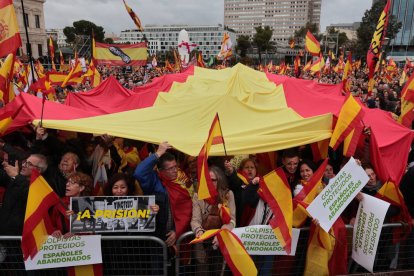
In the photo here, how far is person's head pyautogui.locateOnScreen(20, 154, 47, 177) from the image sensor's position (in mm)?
3586

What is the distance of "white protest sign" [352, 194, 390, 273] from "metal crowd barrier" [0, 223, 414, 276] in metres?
0.10

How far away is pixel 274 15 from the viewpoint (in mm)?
164750

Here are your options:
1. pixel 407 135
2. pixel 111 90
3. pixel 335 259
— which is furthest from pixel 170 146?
pixel 111 90

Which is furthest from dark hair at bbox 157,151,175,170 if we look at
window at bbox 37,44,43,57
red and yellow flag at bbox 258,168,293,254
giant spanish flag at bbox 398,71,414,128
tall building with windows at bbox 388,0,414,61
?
window at bbox 37,44,43,57

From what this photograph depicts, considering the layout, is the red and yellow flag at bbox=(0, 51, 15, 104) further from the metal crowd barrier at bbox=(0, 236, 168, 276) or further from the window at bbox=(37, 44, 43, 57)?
the window at bbox=(37, 44, 43, 57)

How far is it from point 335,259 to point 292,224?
0.63 meters

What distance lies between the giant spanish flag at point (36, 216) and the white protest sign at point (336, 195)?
234cm

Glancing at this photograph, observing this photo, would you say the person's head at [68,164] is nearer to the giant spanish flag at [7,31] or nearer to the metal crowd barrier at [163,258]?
the metal crowd barrier at [163,258]

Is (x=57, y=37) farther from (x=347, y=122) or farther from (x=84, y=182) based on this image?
(x=347, y=122)

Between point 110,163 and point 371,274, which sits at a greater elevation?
point 110,163

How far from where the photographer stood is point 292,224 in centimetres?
328

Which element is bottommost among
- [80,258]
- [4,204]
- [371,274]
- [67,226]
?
[371,274]

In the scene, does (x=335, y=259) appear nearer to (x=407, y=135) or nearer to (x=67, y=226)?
(x=407, y=135)

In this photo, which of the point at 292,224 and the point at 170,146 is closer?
the point at 292,224
